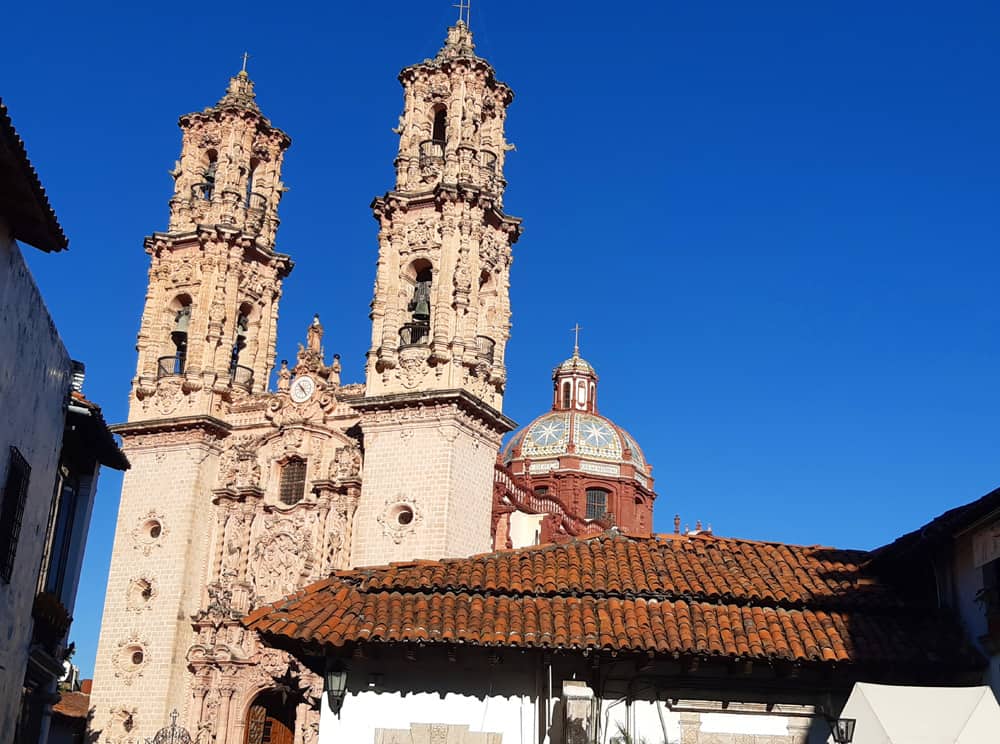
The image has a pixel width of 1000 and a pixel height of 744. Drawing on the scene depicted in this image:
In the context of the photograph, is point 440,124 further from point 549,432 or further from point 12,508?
point 12,508

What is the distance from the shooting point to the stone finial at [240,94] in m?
37.6

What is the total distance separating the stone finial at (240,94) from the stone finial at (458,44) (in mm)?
6592

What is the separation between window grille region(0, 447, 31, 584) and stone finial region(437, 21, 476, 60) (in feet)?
70.1

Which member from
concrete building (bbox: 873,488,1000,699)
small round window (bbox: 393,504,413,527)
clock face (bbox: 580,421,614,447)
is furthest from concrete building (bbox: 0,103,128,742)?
clock face (bbox: 580,421,614,447)

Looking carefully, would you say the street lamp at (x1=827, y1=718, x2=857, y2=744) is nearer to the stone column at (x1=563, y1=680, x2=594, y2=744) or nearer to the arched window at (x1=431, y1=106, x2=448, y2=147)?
the stone column at (x1=563, y1=680, x2=594, y2=744)

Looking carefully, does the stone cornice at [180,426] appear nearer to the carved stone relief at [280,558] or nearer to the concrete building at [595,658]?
the carved stone relief at [280,558]

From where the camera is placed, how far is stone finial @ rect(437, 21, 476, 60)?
113 feet

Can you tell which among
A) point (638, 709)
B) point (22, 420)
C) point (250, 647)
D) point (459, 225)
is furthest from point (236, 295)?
point (638, 709)

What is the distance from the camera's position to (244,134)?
3728 centimetres

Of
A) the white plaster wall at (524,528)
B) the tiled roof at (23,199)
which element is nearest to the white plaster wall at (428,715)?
the tiled roof at (23,199)

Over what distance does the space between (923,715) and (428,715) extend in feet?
18.9

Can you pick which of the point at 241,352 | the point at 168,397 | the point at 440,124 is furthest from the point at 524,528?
the point at 440,124

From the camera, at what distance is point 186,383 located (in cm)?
3397

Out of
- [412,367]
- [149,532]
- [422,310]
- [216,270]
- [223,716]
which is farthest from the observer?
[216,270]
